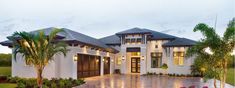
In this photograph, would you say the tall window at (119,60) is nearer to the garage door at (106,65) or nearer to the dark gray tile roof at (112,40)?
the dark gray tile roof at (112,40)

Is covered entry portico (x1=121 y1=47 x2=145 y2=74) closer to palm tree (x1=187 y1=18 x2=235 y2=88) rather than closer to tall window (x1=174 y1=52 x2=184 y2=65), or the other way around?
tall window (x1=174 y1=52 x2=184 y2=65)

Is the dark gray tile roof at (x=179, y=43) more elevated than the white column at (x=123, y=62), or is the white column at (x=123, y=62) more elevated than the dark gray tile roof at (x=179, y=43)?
the dark gray tile roof at (x=179, y=43)

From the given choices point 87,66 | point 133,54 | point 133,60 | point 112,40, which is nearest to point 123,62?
point 133,60

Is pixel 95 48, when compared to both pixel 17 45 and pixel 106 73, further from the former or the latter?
pixel 17 45

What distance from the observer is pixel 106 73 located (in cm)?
2869

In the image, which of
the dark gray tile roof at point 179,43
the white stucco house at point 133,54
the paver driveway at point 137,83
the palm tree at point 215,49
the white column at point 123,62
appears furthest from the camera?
the white column at point 123,62

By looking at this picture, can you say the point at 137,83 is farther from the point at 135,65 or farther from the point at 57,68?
the point at 135,65

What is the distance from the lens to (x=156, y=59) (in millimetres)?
29609

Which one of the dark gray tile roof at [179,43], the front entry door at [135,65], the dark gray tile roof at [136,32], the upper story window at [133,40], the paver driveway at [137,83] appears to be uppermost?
the dark gray tile roof at [136,32]

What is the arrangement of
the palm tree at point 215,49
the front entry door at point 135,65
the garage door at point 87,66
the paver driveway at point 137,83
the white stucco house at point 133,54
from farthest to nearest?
1. the front entry door at point 135,65
2. the white stucco house at point 133,54
3. the garage door at point 87,66
4. the paver driveway at point 137,83
5. the palm tree at point 215,49

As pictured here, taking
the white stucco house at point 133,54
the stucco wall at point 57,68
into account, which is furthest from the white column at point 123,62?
the stucco wall at point 57,68

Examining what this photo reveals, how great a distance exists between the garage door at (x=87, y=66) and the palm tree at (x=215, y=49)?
12788 millimetres

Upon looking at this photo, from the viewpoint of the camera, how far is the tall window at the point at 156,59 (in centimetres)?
2942

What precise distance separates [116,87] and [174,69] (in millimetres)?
14121
